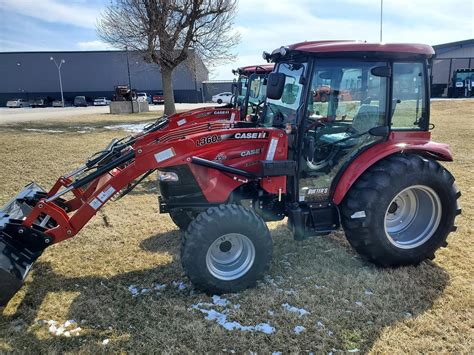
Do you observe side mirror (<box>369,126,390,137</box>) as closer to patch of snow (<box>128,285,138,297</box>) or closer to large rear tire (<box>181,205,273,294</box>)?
large rear tire (<box>181,205,273,294</box>)

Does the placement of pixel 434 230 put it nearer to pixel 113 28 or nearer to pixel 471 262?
pixel 471 262

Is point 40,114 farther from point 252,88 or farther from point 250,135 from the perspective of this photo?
point 250,135

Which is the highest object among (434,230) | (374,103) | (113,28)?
(113,28)

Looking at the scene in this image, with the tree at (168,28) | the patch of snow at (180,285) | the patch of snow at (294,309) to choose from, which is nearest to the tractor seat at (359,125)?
the patch of snow at (294,309)

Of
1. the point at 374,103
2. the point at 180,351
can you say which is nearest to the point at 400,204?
the point at 374,103

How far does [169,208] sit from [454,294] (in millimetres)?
2789

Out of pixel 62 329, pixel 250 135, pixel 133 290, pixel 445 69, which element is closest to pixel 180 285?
pixel 133 290

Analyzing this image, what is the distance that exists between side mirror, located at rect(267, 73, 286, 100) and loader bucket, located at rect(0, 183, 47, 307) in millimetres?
2369

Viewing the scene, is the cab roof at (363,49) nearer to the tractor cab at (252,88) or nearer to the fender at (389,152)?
the fender at (389,152)

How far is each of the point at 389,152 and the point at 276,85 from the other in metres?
1.31

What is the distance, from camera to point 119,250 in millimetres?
4734

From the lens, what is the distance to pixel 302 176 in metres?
3.98

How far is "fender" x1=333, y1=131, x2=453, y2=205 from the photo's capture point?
384 cm

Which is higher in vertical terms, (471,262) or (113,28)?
(113,28)
